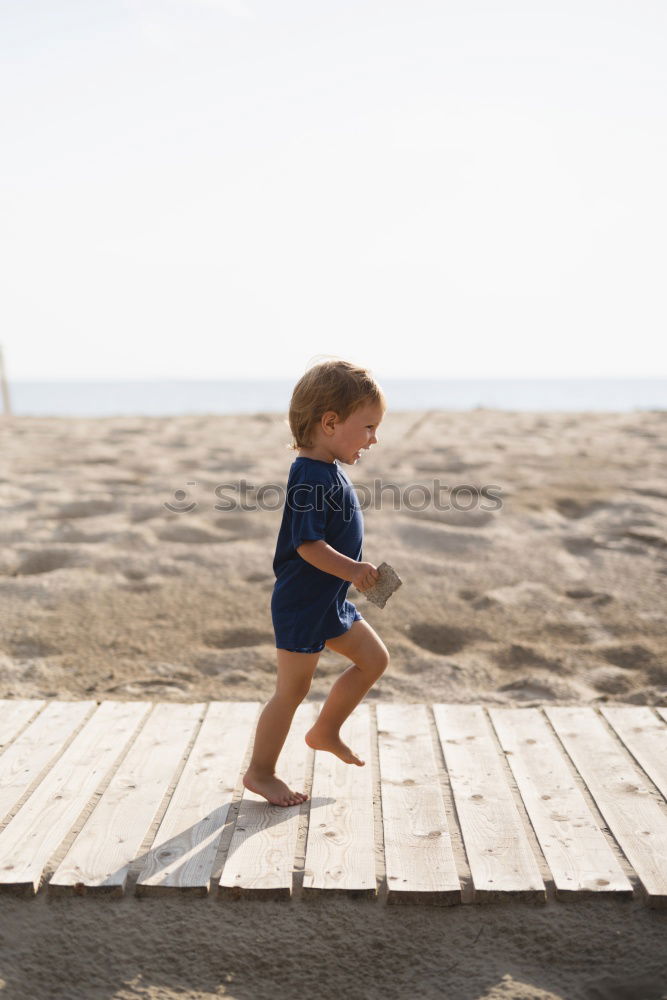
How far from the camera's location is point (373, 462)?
675 cm

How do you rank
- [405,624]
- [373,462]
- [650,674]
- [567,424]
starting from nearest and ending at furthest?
[650,674] → [405,624] → [373,462] → [567,424]

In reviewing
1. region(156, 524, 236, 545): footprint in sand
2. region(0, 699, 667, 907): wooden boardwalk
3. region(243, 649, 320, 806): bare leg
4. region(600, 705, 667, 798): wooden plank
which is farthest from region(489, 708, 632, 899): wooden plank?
region(156, 524, 236, 545): footprint in sand

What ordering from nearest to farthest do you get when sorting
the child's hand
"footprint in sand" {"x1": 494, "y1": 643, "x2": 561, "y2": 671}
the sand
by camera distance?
the sand, the child's hand, "footprint in sand" {"x1": 494, "y1": 643, "x2": 561, "y2": 671}

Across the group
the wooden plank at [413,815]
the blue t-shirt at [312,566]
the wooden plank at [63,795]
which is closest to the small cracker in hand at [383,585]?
the blue t-shirt at [312,566]

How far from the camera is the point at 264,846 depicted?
2146 mm

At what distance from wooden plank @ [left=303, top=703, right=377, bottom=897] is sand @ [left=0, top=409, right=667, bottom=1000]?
0.06 m

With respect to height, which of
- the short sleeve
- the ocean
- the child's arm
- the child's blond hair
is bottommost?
the ocean

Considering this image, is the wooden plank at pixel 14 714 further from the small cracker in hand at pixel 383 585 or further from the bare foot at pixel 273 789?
the small cracker in hand at pixel 383 585

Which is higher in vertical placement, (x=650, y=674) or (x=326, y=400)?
(x=326, y=400)

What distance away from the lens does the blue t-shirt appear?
2.22m

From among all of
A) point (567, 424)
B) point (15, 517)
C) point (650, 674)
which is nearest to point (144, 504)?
point (15, 517)

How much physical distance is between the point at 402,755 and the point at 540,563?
2.22m

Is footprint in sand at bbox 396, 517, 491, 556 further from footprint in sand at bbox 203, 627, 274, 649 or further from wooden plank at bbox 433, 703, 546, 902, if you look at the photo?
wooden plank at bbox 433, 703, 546, 902

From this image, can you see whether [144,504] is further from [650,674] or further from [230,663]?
[650,674]
